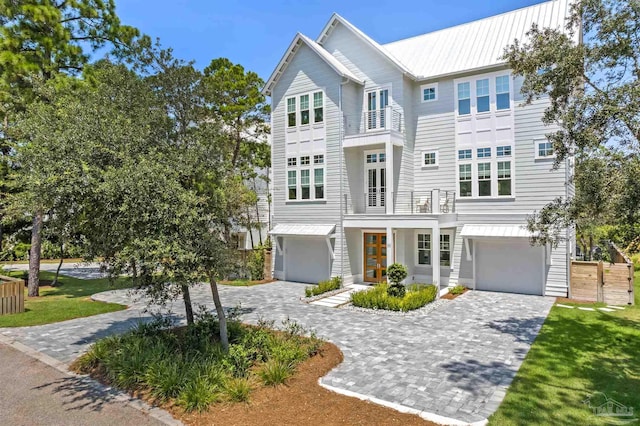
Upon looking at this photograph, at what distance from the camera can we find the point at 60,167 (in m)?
6.97

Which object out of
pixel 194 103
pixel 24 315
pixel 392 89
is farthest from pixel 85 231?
pixel 392 89

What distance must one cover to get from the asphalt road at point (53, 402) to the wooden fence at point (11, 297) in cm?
636

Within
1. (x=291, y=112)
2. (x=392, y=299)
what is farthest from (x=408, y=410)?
(x=291, y=112)

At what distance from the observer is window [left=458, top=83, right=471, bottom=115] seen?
17.8 meters

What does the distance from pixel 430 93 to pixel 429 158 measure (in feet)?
10.4

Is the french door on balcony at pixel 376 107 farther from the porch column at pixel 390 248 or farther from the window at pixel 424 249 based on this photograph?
the window at pixel 424 249

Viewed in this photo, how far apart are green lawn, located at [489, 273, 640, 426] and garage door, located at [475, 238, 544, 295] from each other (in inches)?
156

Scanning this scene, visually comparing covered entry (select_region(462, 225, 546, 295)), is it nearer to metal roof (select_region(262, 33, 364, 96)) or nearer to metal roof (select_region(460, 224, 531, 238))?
metal roof (select_region(460, 224, 531, 238))

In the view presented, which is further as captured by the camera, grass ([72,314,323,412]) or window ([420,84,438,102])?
window ([420,84,438,102])

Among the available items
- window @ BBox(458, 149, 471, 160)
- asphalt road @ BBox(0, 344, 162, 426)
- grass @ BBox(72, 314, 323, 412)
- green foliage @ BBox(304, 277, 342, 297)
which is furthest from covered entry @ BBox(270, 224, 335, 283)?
asphalt road @ BBox(0, 344, 162, 426)

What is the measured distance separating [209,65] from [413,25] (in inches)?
490

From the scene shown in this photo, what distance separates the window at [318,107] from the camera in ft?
Answer: 63.5

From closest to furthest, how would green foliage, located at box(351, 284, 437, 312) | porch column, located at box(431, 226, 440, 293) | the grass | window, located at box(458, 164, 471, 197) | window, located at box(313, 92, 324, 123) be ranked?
the grass → green foliage, located at box(351, 284, 437, 312) → porch column, located at box(431, 226, 440, 293) → window, located at box(458, 164, 471, 197) → window, located at box(313, 92, 324, 123)

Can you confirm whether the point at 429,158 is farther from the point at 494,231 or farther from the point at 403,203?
the point at 494,231
